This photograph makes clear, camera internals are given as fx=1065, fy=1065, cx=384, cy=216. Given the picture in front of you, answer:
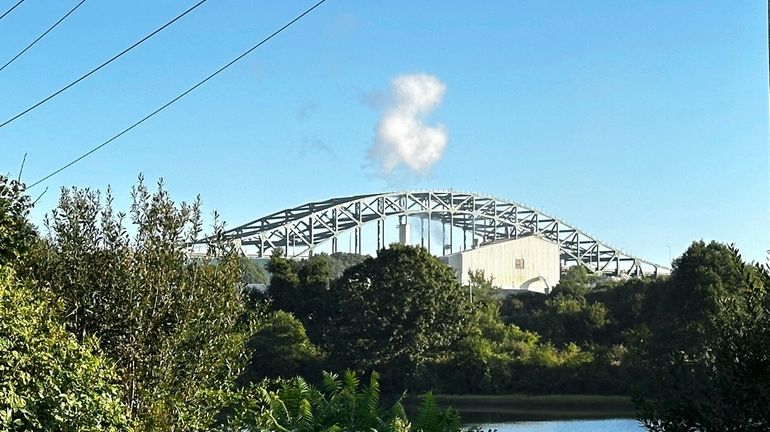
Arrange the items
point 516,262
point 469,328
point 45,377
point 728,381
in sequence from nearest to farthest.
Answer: point 728,381
point 45,377
point 469,328
point 516,262

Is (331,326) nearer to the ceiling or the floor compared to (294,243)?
nearer to the floor

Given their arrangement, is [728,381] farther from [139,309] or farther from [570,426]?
[570,426]

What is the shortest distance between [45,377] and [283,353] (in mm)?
39876

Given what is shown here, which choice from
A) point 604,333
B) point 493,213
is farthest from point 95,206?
point 493,213

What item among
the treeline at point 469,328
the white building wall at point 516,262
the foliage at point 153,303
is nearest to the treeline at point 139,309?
the foliage at point 153,303

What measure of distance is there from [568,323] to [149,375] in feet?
148

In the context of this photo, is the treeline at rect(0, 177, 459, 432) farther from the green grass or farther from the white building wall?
the white building wall

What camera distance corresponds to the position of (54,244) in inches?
445

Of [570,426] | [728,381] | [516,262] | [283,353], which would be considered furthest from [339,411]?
[516,262]

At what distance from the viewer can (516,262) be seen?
107 m

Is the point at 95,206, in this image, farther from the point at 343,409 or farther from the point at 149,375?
the point at 343,409

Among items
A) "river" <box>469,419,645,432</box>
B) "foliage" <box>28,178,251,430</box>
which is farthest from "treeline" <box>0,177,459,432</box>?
"river" <box>469,419,645,432</box>

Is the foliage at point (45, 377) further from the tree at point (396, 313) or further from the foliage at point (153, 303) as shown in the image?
the tree at point (396, 313)

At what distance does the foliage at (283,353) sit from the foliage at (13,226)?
3697 cm
